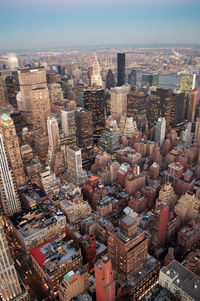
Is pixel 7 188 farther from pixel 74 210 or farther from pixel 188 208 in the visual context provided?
pixel 188 208

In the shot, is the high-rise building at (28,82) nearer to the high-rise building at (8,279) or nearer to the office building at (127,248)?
the high-rise building at (8,279)

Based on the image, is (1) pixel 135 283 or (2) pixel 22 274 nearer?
(1) pixel 135 283

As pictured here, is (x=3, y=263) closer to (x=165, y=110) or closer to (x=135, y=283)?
(x=135, y=283)

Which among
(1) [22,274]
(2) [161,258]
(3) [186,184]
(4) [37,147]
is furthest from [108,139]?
(1) [22,274]

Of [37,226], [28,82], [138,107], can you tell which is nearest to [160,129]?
[138,107]

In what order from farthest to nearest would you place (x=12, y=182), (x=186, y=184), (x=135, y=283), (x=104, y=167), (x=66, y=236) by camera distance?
(x=104, y=167), (x=186, y=184), (x=12, y=182), (x=66, y=236), (x=135, y=283)

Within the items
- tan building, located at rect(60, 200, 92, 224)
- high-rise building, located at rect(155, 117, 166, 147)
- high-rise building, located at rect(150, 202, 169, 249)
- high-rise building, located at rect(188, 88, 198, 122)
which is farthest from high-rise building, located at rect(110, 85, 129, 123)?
high-rise building, located at rect(150, 202, 169, 249)

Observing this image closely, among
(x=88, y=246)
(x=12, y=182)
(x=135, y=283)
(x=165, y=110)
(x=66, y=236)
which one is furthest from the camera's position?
(x=165, y=110)
